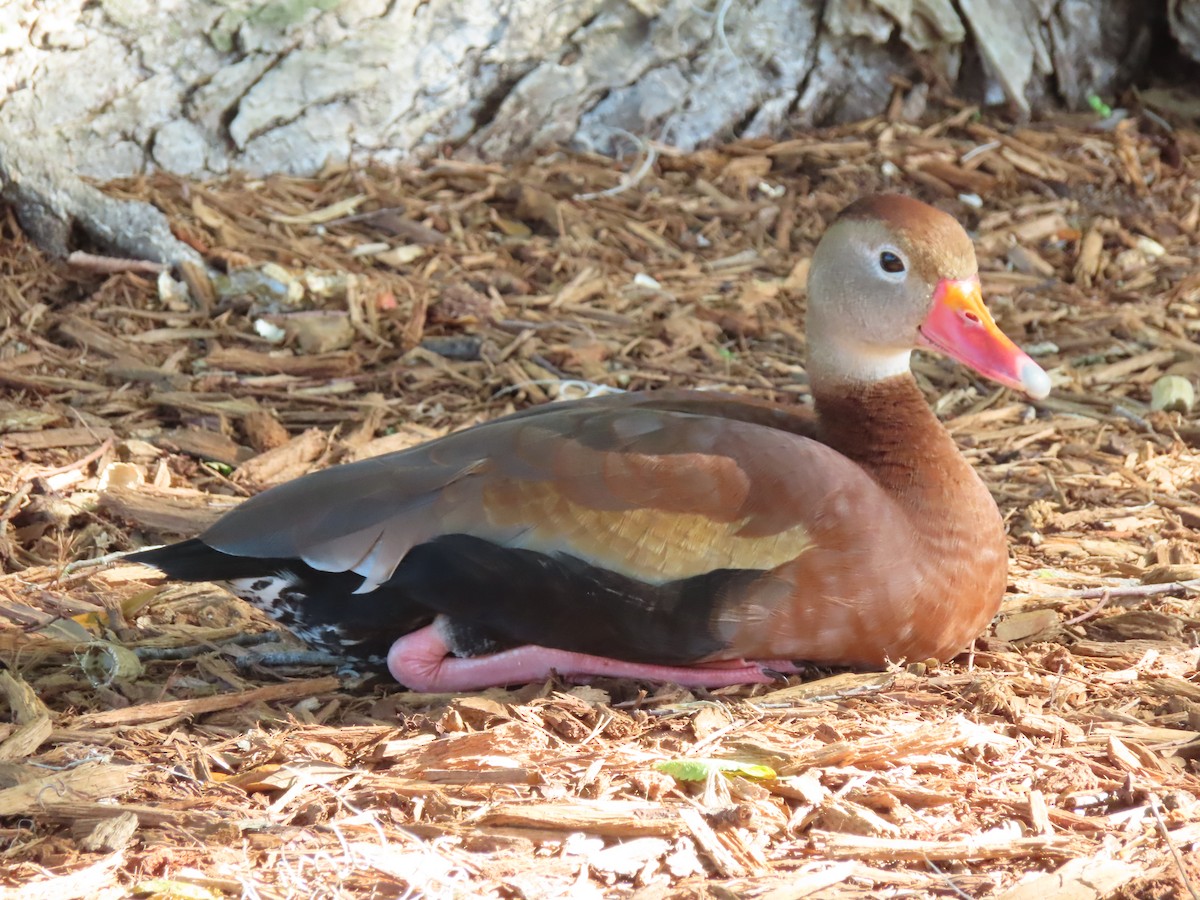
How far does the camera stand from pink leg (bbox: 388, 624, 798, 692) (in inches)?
128

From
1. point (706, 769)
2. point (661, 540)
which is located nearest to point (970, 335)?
point (661, 540)

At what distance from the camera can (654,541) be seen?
10.2 ft

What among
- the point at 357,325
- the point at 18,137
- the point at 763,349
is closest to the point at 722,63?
the point at 763,349

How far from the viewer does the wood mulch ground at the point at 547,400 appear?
2.54 meters

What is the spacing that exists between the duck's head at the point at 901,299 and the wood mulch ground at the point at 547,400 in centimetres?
73

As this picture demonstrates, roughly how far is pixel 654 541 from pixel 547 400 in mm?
2008

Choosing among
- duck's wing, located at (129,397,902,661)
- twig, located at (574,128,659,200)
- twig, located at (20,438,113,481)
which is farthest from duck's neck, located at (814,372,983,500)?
twig, located at (574,128,659,200)

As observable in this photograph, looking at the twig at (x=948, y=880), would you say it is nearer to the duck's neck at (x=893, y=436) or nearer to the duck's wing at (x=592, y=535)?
the duck's wing at (x=592, y=535)

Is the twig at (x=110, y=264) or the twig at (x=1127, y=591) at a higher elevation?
the twig at (x=110, y=264)

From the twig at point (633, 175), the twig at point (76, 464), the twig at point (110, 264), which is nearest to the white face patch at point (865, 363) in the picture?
the twig at point (76, 464)

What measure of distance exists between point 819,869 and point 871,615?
0.81 meters

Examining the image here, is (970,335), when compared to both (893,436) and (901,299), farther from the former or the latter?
(893,436)

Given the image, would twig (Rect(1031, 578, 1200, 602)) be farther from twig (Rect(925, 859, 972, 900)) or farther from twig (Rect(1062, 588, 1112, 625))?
twig (Rect(925, 859, 972, 900))

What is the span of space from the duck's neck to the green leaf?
882 mm
